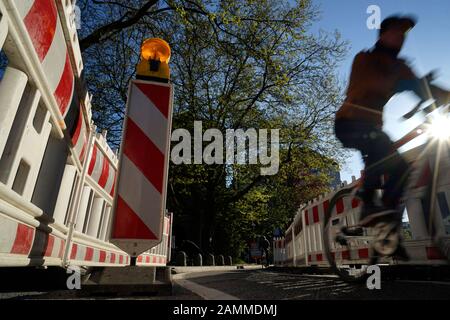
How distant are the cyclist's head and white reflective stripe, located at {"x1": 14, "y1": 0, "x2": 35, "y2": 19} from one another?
10.1ft

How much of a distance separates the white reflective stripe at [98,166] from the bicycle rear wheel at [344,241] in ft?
10.5

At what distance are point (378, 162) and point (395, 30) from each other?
1.32m

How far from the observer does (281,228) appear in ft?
116

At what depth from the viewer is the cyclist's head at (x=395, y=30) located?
120 inches

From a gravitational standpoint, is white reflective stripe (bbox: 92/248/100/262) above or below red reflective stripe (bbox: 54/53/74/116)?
below

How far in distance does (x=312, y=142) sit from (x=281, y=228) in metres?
18.1

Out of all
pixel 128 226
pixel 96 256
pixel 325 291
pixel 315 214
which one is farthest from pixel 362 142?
pixel 315 214

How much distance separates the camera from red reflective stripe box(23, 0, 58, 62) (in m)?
1.83

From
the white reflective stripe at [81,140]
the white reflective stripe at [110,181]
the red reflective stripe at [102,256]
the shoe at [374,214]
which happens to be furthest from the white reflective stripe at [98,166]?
the shoe at [374,214]

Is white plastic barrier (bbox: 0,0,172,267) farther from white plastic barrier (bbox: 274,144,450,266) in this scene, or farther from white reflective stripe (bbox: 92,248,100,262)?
white plastic barrier (bbox: 274,144,450,266)

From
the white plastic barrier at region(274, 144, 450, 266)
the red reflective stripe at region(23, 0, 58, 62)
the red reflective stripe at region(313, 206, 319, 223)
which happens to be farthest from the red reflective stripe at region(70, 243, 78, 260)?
the red reflective stripe at region(313, 206, 319, 223)

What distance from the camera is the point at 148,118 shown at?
105 inches

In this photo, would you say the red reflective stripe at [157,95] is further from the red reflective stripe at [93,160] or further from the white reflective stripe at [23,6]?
the red reflective stripe at [93,160]
